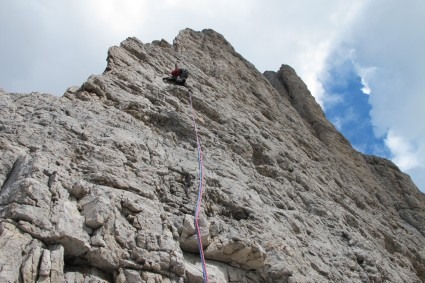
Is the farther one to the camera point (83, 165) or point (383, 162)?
point (383, 162)

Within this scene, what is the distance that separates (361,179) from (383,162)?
7.32 metres

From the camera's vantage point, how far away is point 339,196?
15094mm

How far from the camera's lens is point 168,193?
8.54 meters

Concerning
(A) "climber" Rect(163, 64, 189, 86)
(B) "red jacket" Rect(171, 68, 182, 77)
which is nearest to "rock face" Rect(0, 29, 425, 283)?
(A) "climber" Rect(163, 64, 189, 86)

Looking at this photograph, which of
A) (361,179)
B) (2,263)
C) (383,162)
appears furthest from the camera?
(383,162)

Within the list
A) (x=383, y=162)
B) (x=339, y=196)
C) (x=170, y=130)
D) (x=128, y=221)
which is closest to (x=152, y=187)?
(x=128, y=221)

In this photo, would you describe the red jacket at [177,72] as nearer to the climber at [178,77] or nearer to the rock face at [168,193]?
the climber at [178,77]

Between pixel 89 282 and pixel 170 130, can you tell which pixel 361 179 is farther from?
pixel 89 282

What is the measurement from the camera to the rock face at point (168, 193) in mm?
6273

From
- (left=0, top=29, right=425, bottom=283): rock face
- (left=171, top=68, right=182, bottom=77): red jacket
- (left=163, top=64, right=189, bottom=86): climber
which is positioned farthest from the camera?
(left=171, top=68, right=182, bottom=77): red jacket

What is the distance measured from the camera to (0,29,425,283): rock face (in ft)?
20.6

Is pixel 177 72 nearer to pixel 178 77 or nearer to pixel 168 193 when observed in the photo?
pixel 178 77

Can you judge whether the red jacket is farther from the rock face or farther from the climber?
the rock face

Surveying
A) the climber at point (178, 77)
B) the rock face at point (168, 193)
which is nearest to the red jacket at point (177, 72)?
the climber at point (178, 77)
